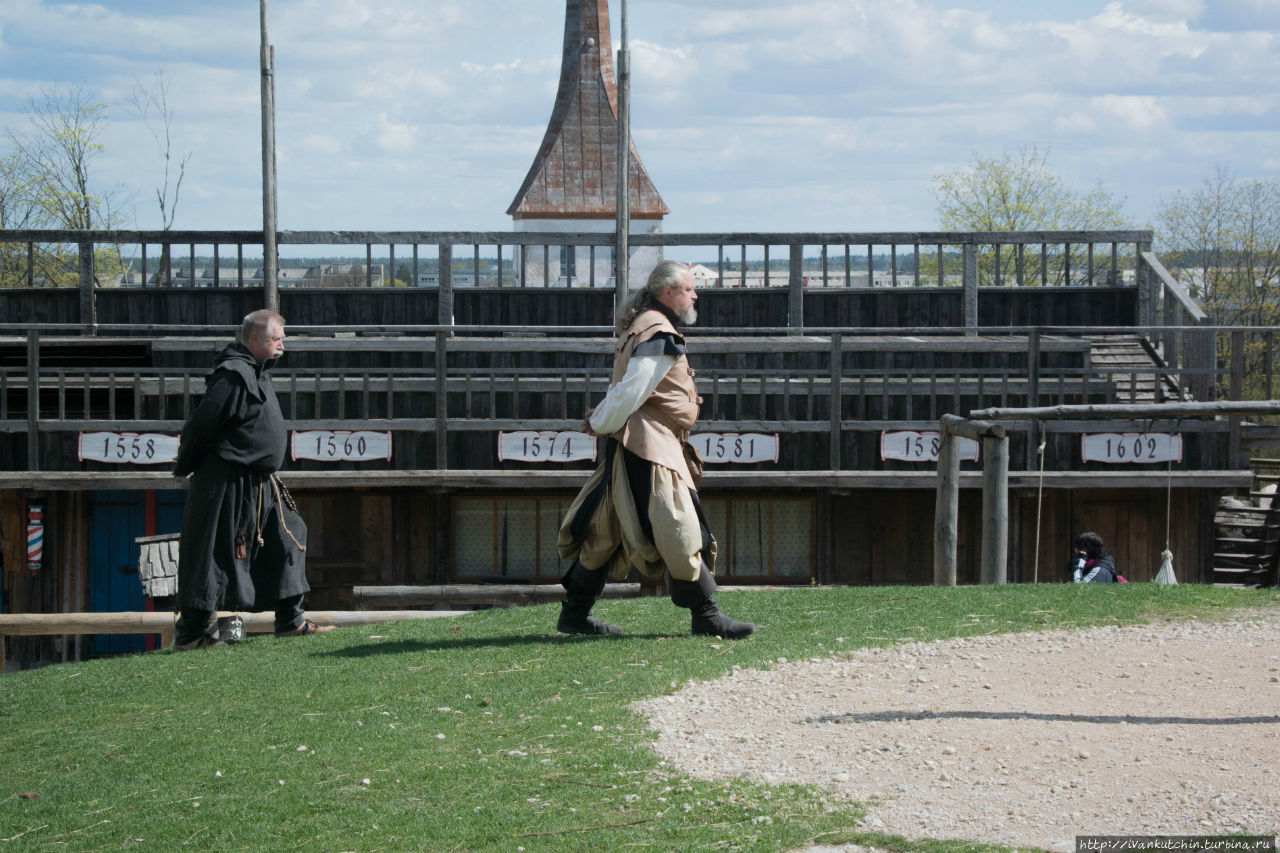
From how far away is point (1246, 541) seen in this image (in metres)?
17.7

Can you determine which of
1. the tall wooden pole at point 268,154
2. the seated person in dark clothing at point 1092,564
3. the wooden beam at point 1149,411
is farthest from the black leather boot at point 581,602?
the tall wooden pole at point 268,154

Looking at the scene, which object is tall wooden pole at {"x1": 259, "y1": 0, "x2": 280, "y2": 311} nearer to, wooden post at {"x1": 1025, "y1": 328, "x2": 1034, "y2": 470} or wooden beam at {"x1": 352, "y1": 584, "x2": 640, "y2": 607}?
wooden beam at {"x1": 352, "y1": 584, "x2": 640, "y2": 607}

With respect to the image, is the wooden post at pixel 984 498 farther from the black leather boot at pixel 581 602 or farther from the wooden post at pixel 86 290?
the wooden post at pixel 86 290

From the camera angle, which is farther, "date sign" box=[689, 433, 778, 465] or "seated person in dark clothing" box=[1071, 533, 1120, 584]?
"date sign" box=[689, 433, 778, 465]

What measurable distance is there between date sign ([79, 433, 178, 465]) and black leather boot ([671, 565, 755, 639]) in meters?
8.26

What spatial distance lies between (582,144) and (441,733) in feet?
96.0

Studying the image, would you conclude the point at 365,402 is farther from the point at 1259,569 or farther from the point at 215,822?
the point at 1259,569

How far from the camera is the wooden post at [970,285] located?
1877 cm

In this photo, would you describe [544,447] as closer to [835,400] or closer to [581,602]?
[835,400]

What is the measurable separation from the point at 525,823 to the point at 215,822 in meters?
1.12

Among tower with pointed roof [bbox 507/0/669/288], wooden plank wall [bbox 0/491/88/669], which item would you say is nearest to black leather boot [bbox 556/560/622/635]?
wooden plank wall [bbox 0/491/88/669]

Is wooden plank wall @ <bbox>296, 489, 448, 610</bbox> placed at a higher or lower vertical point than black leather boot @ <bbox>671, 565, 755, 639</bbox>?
lower

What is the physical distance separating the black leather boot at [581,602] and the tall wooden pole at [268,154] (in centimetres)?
1122

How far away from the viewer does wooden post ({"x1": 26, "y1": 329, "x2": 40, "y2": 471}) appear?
13.7 m
